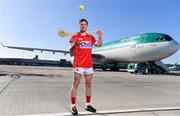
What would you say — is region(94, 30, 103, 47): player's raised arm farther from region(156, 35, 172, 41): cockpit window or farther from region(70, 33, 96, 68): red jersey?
region(156, 35, 172, 41): cockpit window

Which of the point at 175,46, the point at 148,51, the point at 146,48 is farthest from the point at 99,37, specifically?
the point at 175,46

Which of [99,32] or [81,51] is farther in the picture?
[99,32]

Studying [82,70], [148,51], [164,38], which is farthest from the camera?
[148,51]

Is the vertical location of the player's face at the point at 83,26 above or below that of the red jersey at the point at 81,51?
above

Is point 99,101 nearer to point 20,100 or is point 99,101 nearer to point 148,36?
point 20,100

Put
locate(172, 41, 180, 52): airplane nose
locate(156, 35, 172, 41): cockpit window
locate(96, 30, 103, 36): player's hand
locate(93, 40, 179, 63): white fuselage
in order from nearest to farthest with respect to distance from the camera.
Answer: locate(96, 30, 103, 36): player's hand
locate(93, 40, 179, 63): white fuselage
locate(172, 41, 180, 52): airplane nose
locate(156, 35, 172, 41): cockpit window

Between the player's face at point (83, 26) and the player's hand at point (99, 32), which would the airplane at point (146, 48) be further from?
the player's face at point (83, 26)

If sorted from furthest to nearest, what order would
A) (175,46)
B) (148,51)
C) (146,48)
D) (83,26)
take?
(146,48)
(148,51)
(175,46)
(83,26)

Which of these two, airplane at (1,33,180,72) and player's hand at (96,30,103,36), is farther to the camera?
airplane at (1,33,180,72)

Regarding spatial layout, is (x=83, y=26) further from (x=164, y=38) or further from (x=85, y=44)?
(x=164, y=38)

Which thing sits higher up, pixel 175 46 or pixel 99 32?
Result: pixel 175 46

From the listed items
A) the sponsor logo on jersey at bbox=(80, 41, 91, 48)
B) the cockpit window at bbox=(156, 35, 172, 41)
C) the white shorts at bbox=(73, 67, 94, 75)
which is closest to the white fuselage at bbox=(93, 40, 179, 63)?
the cockpit window at bbox=(156, 35, 172, 41)

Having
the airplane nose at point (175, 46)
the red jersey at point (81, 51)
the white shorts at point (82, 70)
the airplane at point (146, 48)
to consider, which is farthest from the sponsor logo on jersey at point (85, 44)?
the airplane nose at point (175, 46)

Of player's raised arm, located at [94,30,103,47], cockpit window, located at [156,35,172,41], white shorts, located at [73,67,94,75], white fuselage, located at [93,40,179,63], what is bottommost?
white shorts, located at [73,67,94,75]
